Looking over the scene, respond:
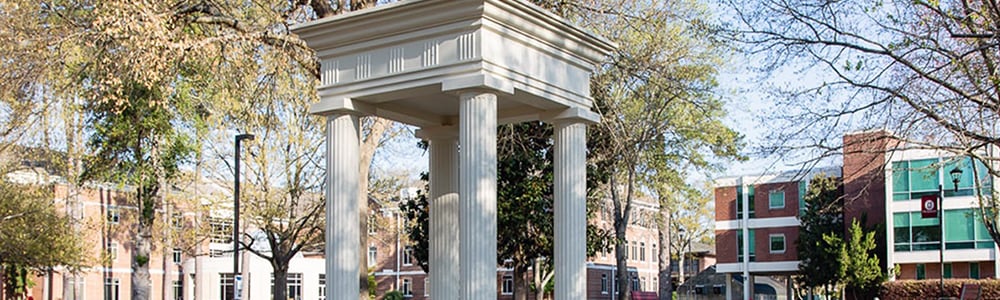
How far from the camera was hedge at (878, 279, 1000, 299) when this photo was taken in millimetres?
42412

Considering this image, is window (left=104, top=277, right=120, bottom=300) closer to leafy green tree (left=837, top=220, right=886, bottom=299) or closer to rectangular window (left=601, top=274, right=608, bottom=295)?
rectangular window (left=601, top=274, right=608, bottom=295)

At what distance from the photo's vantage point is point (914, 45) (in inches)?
591

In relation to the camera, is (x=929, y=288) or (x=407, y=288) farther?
(x=407, y=288)

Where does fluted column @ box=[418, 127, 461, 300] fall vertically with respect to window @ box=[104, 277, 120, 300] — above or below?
above

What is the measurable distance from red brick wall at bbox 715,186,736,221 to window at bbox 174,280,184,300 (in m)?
29.0

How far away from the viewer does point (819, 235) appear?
2053 inches

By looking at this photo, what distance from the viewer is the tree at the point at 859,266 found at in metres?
48.5

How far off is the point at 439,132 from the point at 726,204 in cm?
4803

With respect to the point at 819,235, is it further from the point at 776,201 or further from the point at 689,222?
the point at 689,222

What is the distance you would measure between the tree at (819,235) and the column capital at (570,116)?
39.0 meters

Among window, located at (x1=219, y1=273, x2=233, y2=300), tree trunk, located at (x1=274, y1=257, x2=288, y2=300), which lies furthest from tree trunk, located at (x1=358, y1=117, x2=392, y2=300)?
window, located at (x1=219, y1=273, x2=233, y2=300)

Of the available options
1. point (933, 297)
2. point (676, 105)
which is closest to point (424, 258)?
point (676, 105)

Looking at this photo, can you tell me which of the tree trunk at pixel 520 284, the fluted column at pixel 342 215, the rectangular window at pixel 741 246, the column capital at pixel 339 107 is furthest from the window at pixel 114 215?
the fluted column at pixel 342 215

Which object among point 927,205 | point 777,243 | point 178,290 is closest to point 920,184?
point 777,243
